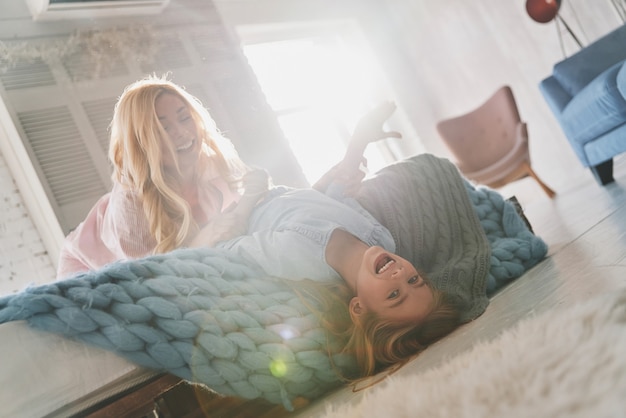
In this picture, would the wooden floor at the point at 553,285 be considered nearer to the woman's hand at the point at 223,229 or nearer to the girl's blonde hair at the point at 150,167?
the woman's hand at the point at 223,229

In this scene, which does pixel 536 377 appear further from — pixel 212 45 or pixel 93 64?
pixel 212 45

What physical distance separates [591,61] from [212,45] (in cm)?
230

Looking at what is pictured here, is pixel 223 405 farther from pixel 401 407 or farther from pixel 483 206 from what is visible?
pixel 483 206

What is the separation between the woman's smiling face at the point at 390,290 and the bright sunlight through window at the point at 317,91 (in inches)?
122

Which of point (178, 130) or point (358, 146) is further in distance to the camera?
point (178, 130)

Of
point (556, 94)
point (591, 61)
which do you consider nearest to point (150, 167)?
point (556, 94)

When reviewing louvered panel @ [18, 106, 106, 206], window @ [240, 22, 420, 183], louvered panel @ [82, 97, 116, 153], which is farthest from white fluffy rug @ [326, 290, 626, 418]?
window @ [240, 22, 420, 183]

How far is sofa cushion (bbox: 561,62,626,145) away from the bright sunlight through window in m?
1.88

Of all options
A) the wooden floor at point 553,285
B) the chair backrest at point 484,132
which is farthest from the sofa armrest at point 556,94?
the wooden floor at point 553,285

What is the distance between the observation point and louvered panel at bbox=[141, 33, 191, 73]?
3297 millimetres

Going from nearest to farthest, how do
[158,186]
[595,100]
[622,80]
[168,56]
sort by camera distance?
[158,186], [622,80], [595,100], [168,56]

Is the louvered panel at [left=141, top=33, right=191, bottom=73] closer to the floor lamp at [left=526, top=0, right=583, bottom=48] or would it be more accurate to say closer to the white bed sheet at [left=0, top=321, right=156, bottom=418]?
the floor lamp at [left=526, top=0, right=583, bottom=48]

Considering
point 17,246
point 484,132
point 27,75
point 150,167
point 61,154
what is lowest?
point 484,132

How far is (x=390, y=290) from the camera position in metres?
0.94
